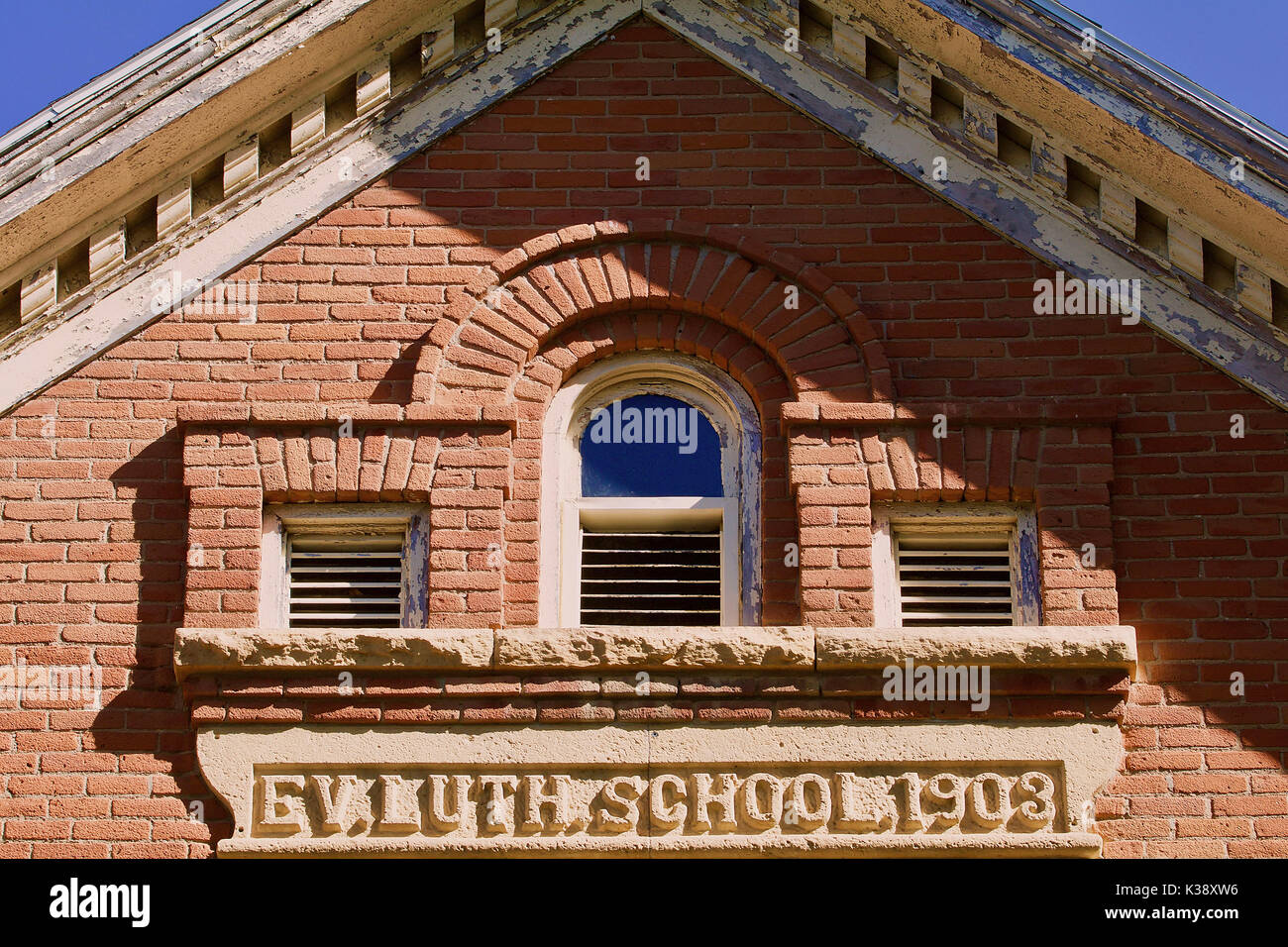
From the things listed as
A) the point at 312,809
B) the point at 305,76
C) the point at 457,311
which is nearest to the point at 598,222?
the point at 457,311

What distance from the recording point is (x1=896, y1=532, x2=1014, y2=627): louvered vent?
701cm

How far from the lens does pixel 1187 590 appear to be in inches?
270

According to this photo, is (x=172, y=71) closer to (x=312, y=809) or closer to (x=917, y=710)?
(x=312, y=809)

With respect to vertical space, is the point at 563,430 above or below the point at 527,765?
above

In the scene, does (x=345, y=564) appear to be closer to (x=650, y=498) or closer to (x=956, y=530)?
(x=650, y=498)

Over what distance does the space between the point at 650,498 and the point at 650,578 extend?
324 mm

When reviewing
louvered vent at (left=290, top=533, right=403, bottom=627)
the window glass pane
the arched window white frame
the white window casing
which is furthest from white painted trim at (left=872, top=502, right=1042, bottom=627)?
louvered vent at (left=290, top=533, right=403, bottom=627)

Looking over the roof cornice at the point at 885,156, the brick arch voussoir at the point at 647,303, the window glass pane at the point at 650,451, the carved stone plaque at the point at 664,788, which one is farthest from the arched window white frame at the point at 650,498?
the roof cornice at the point at 885,156

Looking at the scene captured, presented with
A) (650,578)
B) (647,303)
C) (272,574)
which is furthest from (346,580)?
(647,303)

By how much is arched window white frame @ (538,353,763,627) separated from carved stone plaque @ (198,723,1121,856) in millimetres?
638

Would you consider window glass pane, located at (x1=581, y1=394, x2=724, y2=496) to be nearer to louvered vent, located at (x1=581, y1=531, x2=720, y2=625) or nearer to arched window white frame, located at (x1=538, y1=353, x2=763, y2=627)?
arched window white frame, located at (x1=538, y1=353, x2=763, y2=627)

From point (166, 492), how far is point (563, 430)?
1.57 meters

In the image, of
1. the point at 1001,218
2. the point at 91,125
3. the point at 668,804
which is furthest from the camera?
the point at 1001,218

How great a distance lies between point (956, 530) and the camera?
23.3ft
